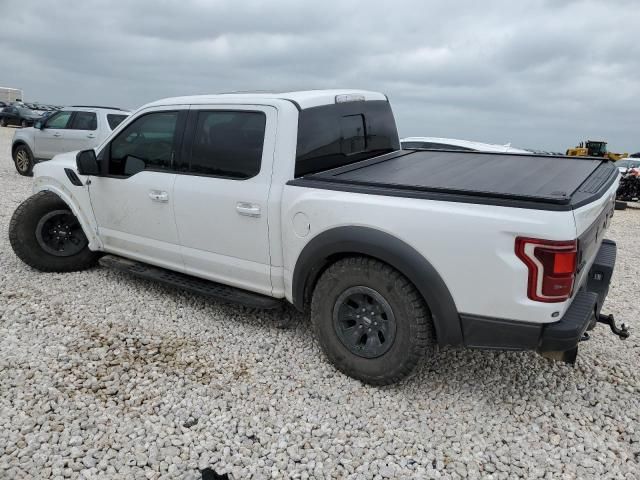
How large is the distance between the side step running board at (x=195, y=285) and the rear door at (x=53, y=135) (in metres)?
7.82

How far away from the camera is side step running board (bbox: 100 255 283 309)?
3.59m

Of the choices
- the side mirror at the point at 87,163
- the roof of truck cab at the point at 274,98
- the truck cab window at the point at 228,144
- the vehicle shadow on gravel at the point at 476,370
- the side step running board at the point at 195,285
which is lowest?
the vehicle shadow on gravel at the point at 476,370

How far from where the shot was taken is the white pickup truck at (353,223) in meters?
2.52

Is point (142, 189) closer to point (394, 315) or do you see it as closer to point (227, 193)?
point (227, 193)

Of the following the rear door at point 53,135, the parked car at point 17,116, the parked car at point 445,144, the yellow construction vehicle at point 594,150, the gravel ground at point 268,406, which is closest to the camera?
the gravel ground at point 268,406

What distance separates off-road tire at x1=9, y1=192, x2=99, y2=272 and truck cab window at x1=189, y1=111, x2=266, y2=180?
6.80 feet

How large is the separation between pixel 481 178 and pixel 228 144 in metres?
1.79

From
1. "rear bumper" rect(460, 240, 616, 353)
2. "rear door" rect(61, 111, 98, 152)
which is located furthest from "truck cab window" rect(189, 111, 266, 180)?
"rear door" rect(61, 111, 98, 152)

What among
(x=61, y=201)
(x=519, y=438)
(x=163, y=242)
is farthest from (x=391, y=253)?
(x=61, y=201)

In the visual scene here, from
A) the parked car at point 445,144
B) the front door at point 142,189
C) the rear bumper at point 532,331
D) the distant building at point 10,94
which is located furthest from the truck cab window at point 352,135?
the distant building at point 10,94

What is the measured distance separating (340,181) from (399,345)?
1.07 metres

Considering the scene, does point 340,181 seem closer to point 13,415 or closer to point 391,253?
point 391,253

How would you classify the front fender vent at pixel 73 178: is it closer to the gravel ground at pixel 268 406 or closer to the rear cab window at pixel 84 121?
the gravel ground at pixel 268 406

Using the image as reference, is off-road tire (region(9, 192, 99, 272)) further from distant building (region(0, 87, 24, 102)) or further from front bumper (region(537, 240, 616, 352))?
distant building (region(0, 87, 24, 102))
